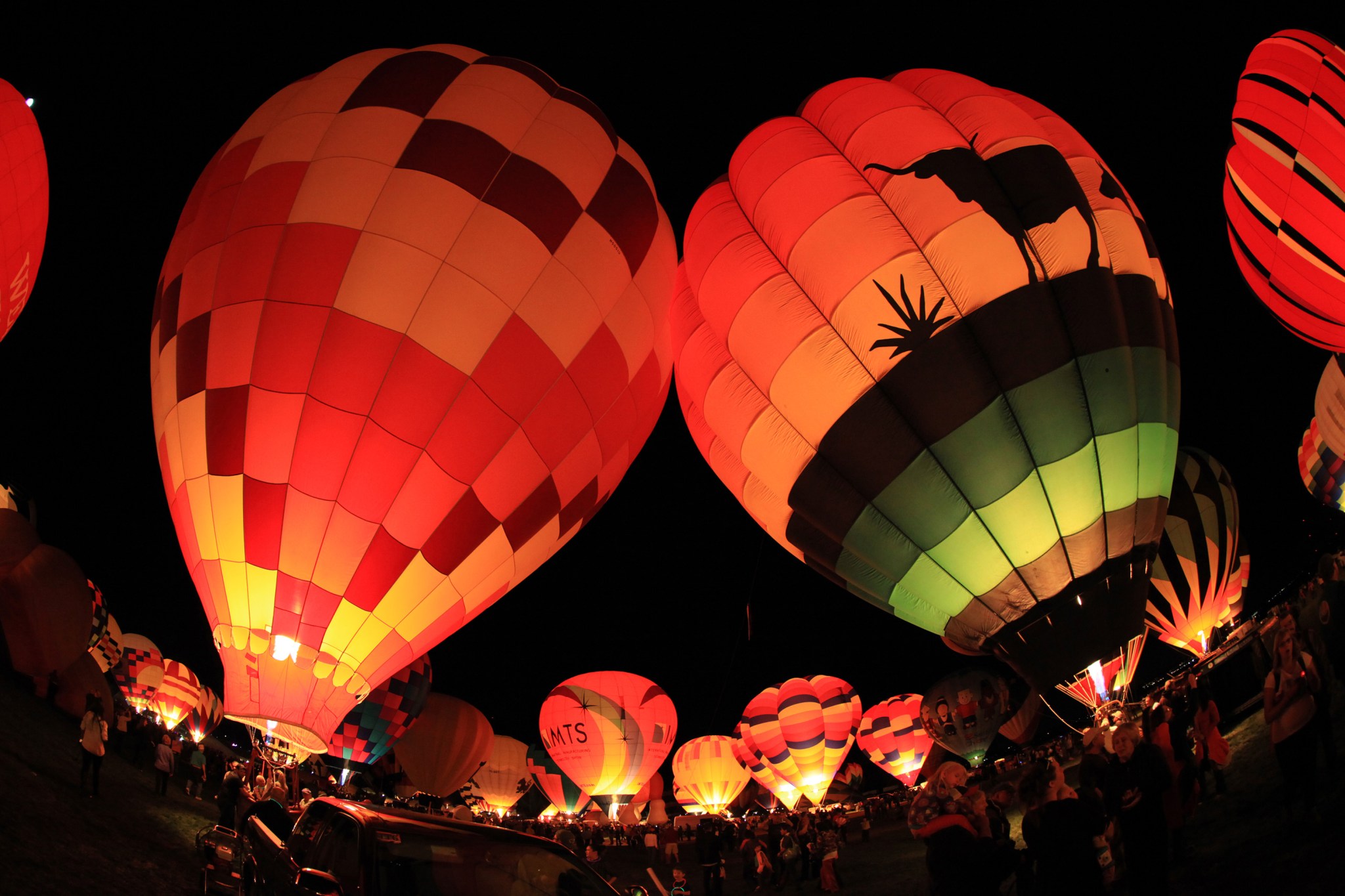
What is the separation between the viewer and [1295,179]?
7867 millimetres

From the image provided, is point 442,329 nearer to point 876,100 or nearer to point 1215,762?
point 876,100

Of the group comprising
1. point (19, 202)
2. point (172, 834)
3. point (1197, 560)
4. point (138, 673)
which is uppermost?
point (1197, 560)

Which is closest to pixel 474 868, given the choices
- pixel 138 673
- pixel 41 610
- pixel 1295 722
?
pixel 1295 722

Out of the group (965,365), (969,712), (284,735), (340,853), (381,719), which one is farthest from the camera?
(969,712)

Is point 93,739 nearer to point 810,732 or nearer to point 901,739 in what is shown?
point 810,732

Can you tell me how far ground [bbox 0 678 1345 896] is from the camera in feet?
12.9

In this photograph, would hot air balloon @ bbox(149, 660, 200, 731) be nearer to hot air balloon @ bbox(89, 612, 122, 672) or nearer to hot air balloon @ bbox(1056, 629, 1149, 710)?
hot air balloon @ bbox(89, 612, 122, 672)

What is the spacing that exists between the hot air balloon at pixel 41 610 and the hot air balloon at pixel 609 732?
32.5 ft

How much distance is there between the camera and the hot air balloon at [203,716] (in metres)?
23.6

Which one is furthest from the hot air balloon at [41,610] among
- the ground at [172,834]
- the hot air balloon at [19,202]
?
the hot air balloon at [19,202]

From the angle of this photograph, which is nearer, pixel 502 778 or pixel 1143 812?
pixel 1143 812

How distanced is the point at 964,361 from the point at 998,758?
21.7 m

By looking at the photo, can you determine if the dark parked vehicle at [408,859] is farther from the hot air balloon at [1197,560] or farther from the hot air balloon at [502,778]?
the hot air balloon at [502,778]

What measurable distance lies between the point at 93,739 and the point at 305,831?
4.86m
